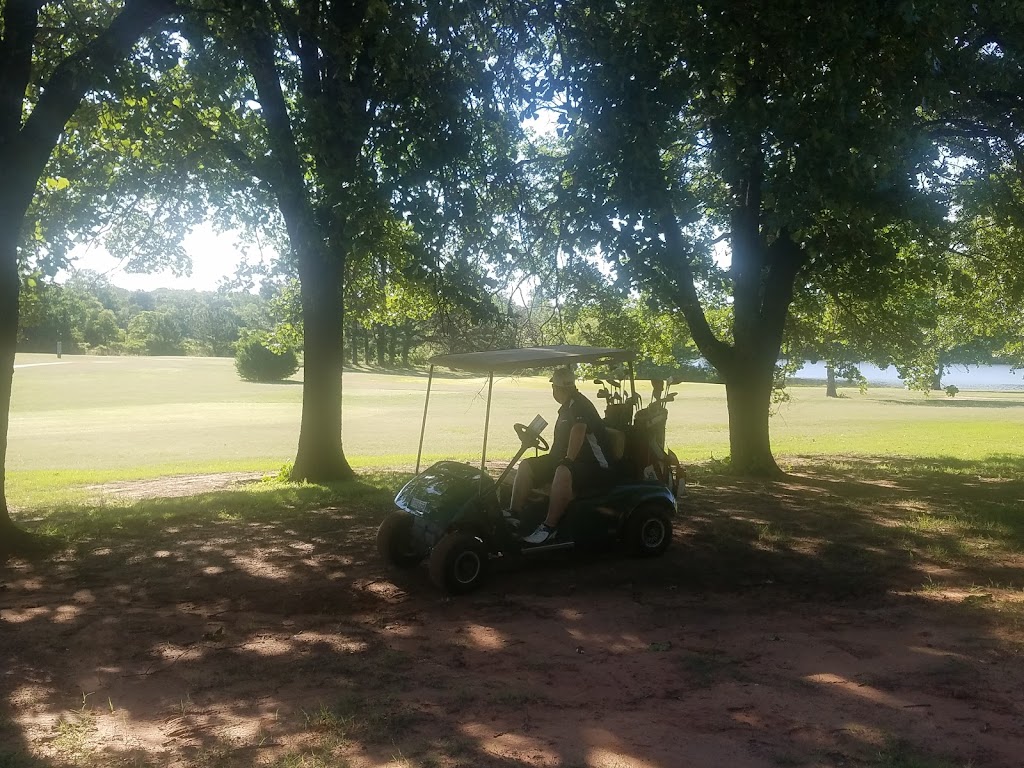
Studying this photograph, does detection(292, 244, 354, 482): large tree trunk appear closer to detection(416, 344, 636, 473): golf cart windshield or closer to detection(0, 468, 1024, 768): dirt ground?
detection(0, 468, 1024, 768): dirt ground

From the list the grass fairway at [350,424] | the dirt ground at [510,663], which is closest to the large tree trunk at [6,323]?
the dirt ground at [510,663]

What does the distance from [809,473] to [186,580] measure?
43.7 ft

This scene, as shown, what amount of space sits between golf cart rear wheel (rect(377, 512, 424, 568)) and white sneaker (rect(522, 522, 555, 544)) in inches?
43.3

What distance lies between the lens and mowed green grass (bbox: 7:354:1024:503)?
74.6ft

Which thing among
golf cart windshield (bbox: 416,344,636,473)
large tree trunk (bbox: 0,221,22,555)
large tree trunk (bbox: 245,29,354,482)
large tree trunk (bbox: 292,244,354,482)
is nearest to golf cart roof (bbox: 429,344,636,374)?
golf cart windshield (bbox: 416,344,636,473)

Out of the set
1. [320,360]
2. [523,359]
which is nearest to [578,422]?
[523,359]

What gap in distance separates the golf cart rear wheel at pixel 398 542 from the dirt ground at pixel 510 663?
201 mm

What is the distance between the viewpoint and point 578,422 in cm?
827

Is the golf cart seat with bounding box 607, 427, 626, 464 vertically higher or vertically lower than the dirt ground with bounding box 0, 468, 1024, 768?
higher

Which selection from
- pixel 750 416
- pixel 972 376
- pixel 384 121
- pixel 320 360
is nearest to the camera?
pixel 384 121

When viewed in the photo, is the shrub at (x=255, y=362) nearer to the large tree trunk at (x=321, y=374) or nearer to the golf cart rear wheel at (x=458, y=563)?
the large tree trunk at (x=321, y=374)

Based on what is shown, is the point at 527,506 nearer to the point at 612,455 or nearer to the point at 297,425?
the point at 612,455

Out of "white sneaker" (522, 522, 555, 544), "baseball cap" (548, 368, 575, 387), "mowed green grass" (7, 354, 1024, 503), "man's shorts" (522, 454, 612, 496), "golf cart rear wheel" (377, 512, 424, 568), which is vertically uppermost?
"baseball cap" (548, 368, 575, 387)

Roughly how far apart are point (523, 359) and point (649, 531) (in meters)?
2.27
